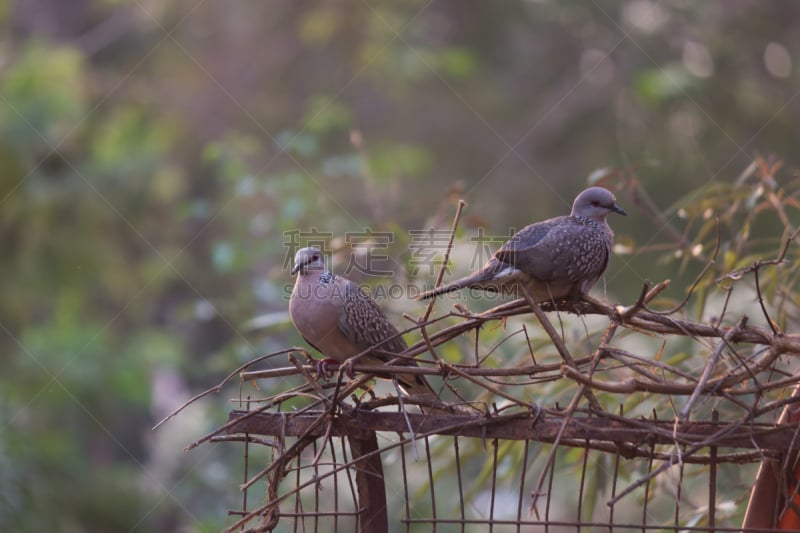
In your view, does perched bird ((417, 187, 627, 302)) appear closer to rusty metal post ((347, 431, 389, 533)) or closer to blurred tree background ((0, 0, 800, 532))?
rusty metal post ((347, 431, 389, 533))

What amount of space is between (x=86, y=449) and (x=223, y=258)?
5716 millimetres

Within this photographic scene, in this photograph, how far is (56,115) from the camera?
19.6ft

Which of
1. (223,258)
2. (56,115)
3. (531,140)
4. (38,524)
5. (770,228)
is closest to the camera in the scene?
(223,258)

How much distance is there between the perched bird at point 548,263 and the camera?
2.31m

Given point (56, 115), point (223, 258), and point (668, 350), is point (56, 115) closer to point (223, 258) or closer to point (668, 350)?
point (223, 258)

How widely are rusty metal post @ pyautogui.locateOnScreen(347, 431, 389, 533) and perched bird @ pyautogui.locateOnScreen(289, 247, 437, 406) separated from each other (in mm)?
612

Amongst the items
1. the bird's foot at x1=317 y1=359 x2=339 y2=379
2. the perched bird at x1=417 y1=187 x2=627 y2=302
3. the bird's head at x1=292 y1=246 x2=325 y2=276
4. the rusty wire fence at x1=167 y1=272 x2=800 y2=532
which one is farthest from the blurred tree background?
the rusty wire fence at x1=167 y1=272 x2=800 y2=532

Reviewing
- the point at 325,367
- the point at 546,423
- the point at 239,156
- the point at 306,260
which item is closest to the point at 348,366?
the point at 546,423

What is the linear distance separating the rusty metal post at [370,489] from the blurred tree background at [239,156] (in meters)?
1.52

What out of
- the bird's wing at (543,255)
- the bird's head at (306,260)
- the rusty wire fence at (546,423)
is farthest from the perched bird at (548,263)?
the bird's head at (306,260)

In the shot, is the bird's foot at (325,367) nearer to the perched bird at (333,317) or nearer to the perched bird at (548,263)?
the perched bird at (333,317)

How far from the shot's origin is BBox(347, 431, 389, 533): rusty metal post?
201 centimetres

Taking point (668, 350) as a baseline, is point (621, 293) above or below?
above

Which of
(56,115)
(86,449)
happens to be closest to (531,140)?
(56,115)
